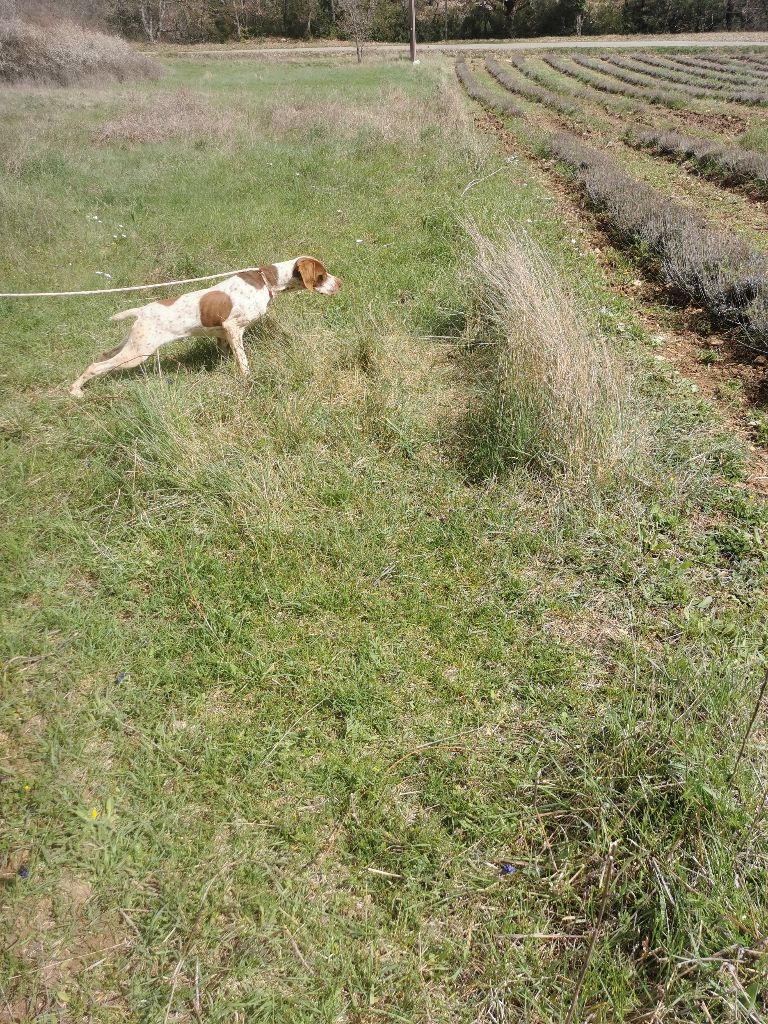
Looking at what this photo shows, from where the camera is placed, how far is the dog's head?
498 centimetres

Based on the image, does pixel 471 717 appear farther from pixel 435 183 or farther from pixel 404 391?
pixel 435 183

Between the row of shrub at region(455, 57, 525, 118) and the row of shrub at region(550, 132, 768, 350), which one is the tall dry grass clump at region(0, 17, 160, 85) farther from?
the row of shrub at region(550, 132, 768, 350)

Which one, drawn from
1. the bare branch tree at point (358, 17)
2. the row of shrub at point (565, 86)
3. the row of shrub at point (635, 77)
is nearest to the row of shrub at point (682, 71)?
the row of shrub at point (635, 77)

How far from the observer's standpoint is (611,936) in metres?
1.73

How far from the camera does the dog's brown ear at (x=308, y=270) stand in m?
4.97

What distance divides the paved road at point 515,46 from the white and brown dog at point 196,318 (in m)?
39.0

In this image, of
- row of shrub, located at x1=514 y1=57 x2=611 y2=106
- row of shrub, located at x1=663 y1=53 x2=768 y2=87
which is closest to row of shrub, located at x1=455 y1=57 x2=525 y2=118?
row of shrub, located at x1=514 y1=57 x2=611 y2=106

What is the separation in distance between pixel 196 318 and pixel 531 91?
23.0 m

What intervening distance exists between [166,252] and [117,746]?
22.3ft

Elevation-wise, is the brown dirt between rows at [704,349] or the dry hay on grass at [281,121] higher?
the dry hay on grass at [281,121]

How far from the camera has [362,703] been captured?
2.46 m

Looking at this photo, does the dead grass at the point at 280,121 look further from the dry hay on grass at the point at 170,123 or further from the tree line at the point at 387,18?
the tree line at the point at 387,18

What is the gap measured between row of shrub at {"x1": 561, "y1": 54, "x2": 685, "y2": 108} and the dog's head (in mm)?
18430

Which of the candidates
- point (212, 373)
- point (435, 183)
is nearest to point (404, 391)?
point (212, 373)
